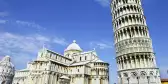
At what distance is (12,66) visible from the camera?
78.9 metres

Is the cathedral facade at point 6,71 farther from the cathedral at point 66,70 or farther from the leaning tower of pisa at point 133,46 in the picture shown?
the leaning tower of pisa at point 133,46

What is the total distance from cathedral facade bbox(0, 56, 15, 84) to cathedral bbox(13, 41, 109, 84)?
39.8 m

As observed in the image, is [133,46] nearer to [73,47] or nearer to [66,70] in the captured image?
[66,70]

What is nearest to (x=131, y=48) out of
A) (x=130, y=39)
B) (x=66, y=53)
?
(x=130, y=39)

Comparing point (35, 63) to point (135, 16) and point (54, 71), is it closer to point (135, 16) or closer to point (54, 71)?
point (54, 71)

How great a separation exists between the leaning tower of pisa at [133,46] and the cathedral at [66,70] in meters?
16.3

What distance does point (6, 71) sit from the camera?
73.9 meters

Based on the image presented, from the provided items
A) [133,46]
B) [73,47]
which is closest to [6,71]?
[73,47]

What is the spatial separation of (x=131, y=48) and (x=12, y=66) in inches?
2879

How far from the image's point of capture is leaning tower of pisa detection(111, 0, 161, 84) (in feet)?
71.8

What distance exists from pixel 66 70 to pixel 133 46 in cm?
2389

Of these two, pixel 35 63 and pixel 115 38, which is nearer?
pixel 115 38

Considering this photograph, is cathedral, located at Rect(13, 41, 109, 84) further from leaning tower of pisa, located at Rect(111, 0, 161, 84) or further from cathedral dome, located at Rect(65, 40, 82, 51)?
leaning tower of pisa, located at Rect(111, 0, 161, 84)

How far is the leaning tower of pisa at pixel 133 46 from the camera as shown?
21891 millimetres
